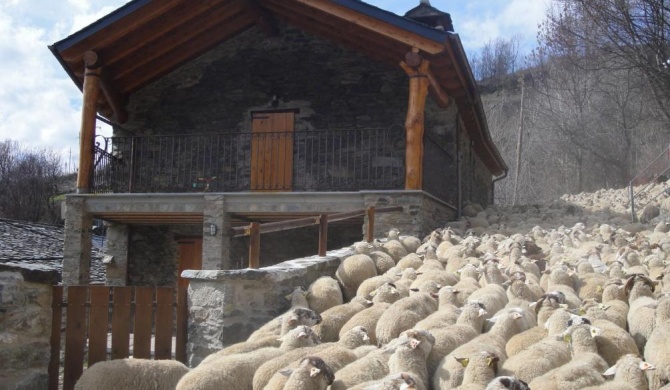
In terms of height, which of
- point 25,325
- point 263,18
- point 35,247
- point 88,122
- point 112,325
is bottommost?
point 35,247

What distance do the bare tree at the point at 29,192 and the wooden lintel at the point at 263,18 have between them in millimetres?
20446

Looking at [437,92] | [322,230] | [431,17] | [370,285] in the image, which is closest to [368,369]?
[370,285]

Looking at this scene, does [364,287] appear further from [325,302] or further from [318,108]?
[318,108]

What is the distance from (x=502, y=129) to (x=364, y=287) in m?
37.7

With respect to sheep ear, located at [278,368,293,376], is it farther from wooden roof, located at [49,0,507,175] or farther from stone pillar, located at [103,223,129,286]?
stone pillar, located at [103,223,129,286]

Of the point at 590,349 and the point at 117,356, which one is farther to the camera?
the point at 117,356

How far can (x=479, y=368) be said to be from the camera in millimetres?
3734

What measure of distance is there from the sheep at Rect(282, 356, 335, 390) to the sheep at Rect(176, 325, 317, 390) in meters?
0.56

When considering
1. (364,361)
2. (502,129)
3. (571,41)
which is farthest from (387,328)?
(502,129)

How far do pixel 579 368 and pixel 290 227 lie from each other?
3.99 meters

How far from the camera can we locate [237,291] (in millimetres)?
5949

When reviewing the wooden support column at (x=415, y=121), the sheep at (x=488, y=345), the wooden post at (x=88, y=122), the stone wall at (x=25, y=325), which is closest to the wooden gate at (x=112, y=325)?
the stone wall at (x=25, y=325)

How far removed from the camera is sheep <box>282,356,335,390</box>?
360cm

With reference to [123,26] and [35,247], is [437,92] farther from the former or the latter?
[35,247]
